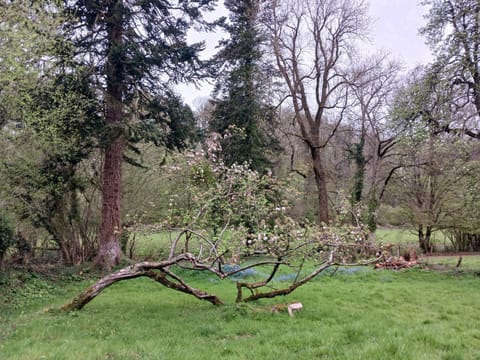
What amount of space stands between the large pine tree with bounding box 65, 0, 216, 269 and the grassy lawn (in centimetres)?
360

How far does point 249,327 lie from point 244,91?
43.0ft

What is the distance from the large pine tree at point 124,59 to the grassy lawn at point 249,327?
3596 millimetres

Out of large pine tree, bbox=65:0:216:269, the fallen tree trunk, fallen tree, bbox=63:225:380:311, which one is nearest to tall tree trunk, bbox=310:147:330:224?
large pine tree, bbox=65:0:216:269

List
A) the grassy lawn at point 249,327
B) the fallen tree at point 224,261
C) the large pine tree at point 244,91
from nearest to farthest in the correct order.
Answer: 1. the grassy lawn at point 249,327
2. the fallen tree at point 224,261
3. the large pine tree at point 244,91

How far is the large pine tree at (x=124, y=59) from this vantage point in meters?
10.3

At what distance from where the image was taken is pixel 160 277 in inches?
260

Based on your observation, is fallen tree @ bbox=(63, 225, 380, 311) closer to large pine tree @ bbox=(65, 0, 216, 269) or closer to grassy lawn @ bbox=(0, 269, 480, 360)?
grassy lawn @ bbox=(0, 269, 480, 360)

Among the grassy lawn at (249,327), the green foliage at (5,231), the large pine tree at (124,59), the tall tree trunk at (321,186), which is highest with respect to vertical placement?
the large pine tree at (124,59)

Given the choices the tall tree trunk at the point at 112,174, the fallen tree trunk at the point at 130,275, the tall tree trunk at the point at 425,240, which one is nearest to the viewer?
the fallen tree trunk at the point at 130,275

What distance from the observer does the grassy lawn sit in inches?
176

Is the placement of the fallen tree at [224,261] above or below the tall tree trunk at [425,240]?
above

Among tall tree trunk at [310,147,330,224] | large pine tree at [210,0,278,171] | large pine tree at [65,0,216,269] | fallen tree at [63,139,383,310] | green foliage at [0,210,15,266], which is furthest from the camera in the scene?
tall tree trunk at [310,147,330,224]

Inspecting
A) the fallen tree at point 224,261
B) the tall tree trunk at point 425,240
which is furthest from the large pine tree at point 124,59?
the tall tree trunk at point 425,240

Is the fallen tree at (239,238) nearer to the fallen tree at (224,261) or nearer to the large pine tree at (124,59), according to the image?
the fallen tree at (224,261)
